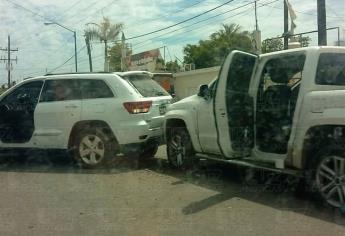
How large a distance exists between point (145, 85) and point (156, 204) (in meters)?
3.73

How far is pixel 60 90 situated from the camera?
10250mm

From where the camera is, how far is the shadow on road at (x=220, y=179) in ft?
21.7

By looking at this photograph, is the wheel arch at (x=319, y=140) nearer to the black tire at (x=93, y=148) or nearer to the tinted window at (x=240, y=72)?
the tinted window at (x=240, y=72)

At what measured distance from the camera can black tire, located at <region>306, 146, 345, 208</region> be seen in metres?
6.30

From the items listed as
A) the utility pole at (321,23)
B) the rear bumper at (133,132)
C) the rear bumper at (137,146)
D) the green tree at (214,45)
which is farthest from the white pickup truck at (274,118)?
the green tree at (214,45)

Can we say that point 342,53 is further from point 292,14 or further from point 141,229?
point 292,14

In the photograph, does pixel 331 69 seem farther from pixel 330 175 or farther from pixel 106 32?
pixel 106 32

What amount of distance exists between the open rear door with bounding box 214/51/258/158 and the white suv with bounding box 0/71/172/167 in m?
2.06

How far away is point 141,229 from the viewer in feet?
19.1

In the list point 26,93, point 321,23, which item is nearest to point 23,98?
point 26,93

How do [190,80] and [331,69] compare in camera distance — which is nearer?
[331,69]

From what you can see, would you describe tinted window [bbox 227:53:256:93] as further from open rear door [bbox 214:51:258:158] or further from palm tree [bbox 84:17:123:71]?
palm tree [bbox 84:17:123:71]

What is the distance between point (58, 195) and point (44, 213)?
100 centimetres

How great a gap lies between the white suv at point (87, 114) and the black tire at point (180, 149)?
1.66ft
